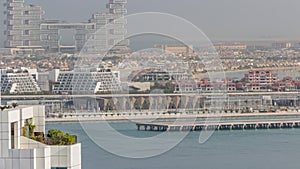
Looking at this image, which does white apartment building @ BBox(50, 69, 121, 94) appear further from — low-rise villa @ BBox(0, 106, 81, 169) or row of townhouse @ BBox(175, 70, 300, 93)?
low-rise villa @ BBox(0, 106, 81, 169)

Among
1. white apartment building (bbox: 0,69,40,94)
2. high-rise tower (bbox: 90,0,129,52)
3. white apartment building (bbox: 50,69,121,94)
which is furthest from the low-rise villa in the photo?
high-rise tower (bbox: 90,0,129,52)

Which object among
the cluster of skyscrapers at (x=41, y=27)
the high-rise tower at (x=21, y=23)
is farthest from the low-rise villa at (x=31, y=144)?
the high-rise tower at (x=21, y=23)

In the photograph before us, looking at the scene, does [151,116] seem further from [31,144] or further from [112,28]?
[31,144]

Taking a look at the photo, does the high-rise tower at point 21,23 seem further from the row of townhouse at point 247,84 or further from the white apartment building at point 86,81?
the row of townhouse at point 247,84

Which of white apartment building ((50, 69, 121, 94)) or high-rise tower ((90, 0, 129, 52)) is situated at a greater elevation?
high-rise tower ((90, 0, 129, 52))

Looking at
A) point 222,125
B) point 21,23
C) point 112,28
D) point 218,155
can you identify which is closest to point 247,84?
point 112,28

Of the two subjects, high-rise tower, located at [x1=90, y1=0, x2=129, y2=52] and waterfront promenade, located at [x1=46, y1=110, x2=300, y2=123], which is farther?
high-rise tower, located at [x1=90, y1=0, x2=129, y2=52]

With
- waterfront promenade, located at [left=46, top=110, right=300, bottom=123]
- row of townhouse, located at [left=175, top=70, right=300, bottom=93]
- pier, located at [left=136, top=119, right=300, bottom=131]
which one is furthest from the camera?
row of townhouse, located at [left=175, top=70, right=300, bottom=93]
